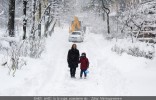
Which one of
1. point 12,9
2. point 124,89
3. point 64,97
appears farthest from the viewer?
point 12,9

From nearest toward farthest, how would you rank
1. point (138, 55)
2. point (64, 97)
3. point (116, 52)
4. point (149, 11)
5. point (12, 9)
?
point (64, 97) < point (12, 9) < point (138, 55) < point (116, 52) < point (149, 11)

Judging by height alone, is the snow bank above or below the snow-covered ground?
above

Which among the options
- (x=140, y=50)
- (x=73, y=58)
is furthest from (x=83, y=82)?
(x=140, y=50)

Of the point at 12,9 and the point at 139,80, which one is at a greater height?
the point at 12,9

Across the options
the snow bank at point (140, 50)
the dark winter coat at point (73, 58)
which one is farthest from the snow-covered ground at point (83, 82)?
the snow bank at point (140, 50)

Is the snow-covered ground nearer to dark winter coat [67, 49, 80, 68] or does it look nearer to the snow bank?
dark winter coat [67, 49, 80, 68]

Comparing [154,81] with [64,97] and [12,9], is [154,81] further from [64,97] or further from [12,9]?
[12,9]

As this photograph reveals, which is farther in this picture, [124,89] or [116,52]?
[116,52]

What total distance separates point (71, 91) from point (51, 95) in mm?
1181

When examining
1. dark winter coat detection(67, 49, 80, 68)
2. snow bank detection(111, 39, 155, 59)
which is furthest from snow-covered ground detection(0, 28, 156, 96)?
snow bank detection(111, 39, 155, 59)

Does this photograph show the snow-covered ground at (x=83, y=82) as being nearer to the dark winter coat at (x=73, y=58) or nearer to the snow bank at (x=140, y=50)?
the dark winter coat at (x=73, y=58)

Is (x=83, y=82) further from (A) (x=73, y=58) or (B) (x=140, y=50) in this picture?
(B) (x=140, y=50)

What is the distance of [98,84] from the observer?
13.4 m

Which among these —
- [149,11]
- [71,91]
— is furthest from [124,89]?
[149,11]
